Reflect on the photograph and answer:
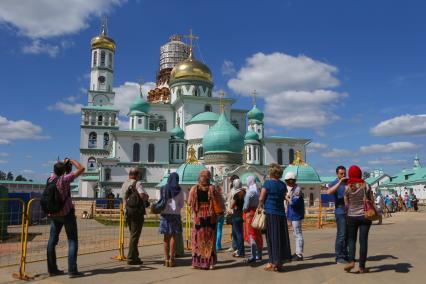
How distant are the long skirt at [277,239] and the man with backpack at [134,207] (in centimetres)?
225

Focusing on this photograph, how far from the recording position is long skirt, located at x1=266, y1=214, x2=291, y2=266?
6.44 m

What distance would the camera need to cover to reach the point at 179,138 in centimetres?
4591

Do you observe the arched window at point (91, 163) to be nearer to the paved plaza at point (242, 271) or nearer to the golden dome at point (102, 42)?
the golden dome at point (102, 42)

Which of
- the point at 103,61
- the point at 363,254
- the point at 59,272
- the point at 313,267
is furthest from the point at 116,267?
the point at 103,61

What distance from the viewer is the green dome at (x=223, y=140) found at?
34844mm

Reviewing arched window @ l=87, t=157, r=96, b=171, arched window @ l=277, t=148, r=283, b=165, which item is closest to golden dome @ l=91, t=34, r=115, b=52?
arched window @ l=87, t=157, r=96, b=171

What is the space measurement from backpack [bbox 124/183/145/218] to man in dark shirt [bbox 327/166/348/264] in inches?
133

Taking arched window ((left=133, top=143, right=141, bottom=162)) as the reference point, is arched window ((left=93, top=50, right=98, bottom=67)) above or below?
above

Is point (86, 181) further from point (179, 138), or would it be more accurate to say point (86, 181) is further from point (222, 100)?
point (222, 100)

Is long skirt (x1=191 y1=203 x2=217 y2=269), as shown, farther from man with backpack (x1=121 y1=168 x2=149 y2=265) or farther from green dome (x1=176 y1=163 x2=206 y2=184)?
green dome (x1=176 y1=163 x2=206 y2=184)

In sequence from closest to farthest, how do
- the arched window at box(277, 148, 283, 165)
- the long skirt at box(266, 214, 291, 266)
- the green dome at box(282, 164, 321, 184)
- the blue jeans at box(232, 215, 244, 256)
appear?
the long skirt at box(266, 214, 291, 266), the blue jeans at box(232, 215, 244, 256), the green dome at box(282, 164, 321, 184), the arched window at box(277, 148, 283, 165)

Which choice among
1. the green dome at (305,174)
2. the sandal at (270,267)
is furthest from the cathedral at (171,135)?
the sandal at (270,267)

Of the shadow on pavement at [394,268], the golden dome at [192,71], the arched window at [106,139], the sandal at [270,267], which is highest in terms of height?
the golden dome at [192,71]

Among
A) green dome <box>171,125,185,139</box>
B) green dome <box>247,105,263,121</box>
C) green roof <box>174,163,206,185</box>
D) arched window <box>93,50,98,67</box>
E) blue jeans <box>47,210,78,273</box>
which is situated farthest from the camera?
arched window <box>93,50,98,67</box>
